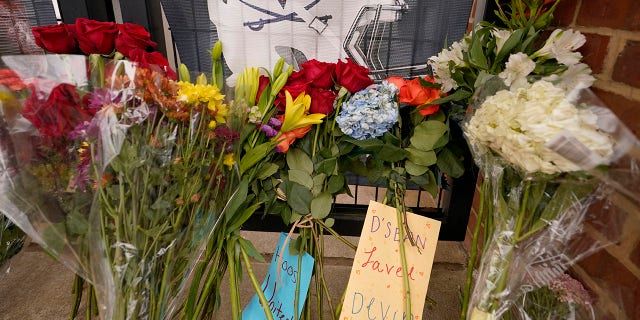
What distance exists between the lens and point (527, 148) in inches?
17.9

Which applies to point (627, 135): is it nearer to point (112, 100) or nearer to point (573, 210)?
point (573, 210)

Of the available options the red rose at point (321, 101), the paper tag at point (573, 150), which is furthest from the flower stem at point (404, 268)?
the paper tag at point (573, 150)

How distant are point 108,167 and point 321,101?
1.15ft

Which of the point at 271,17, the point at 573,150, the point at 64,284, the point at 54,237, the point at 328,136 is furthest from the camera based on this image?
the point at 64,284

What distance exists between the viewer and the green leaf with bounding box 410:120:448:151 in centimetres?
70

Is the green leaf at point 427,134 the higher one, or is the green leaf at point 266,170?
the green leaf at point 427,134

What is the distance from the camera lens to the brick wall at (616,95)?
0.57m

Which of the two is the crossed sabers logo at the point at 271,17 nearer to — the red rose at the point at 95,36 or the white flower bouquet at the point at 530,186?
the red rose at the point at 95,36

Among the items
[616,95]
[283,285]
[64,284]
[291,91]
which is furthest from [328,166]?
[64,284]

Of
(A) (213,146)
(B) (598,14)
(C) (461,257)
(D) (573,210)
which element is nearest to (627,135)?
(D) (573,210)

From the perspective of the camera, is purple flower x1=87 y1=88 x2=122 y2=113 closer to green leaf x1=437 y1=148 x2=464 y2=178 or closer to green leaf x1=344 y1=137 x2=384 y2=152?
green leaf x1=344 y1=137 x2=384 y2=152

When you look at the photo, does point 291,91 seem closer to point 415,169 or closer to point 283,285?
point 415,169

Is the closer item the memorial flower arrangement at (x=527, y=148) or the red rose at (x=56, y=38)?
the memorial flower arrangement at (x=527, y=148)

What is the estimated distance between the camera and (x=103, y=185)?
51 cm
